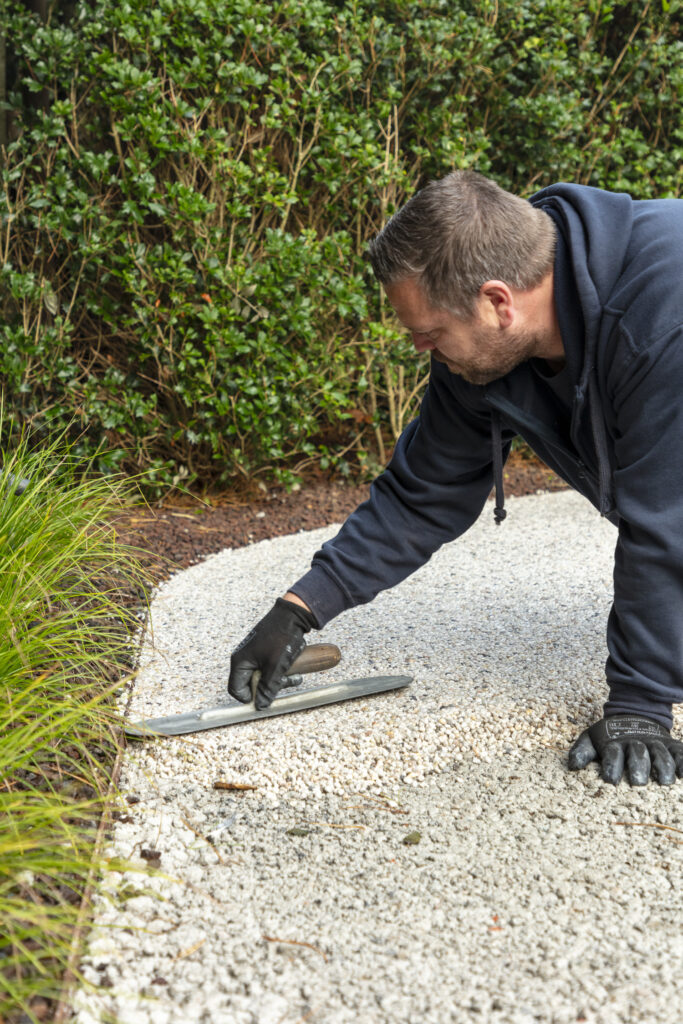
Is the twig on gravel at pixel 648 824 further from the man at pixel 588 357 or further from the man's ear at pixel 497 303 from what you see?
the man's ear at pixel 497 303

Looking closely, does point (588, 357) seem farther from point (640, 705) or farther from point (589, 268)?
point (640, 705)

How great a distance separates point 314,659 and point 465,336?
87 cm

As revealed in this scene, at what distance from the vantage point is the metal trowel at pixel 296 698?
7.07ft

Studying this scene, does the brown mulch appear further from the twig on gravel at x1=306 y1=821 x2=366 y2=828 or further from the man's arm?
the twig on gravel at x1=306 y1=821 x2=366 y2=828

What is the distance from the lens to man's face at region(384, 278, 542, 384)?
6.58 ft

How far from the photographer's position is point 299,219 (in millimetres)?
4328

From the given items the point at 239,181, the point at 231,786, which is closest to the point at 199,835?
the point at 231,786

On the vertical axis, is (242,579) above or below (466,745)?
below

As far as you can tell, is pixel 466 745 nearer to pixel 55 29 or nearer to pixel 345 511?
pixel 345 511

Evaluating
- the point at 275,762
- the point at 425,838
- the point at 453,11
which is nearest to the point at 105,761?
the point at 275,762

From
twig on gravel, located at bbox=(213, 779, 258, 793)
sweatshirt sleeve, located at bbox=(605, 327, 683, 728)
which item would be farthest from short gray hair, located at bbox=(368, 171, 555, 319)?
twig on gravel, located at bbox=(213, 779, 258, 793)

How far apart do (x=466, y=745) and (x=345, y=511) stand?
7.15 feet

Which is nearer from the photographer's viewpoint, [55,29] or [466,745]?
[466,745]

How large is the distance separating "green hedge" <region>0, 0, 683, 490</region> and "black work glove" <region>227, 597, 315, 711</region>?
1679 millimetres
